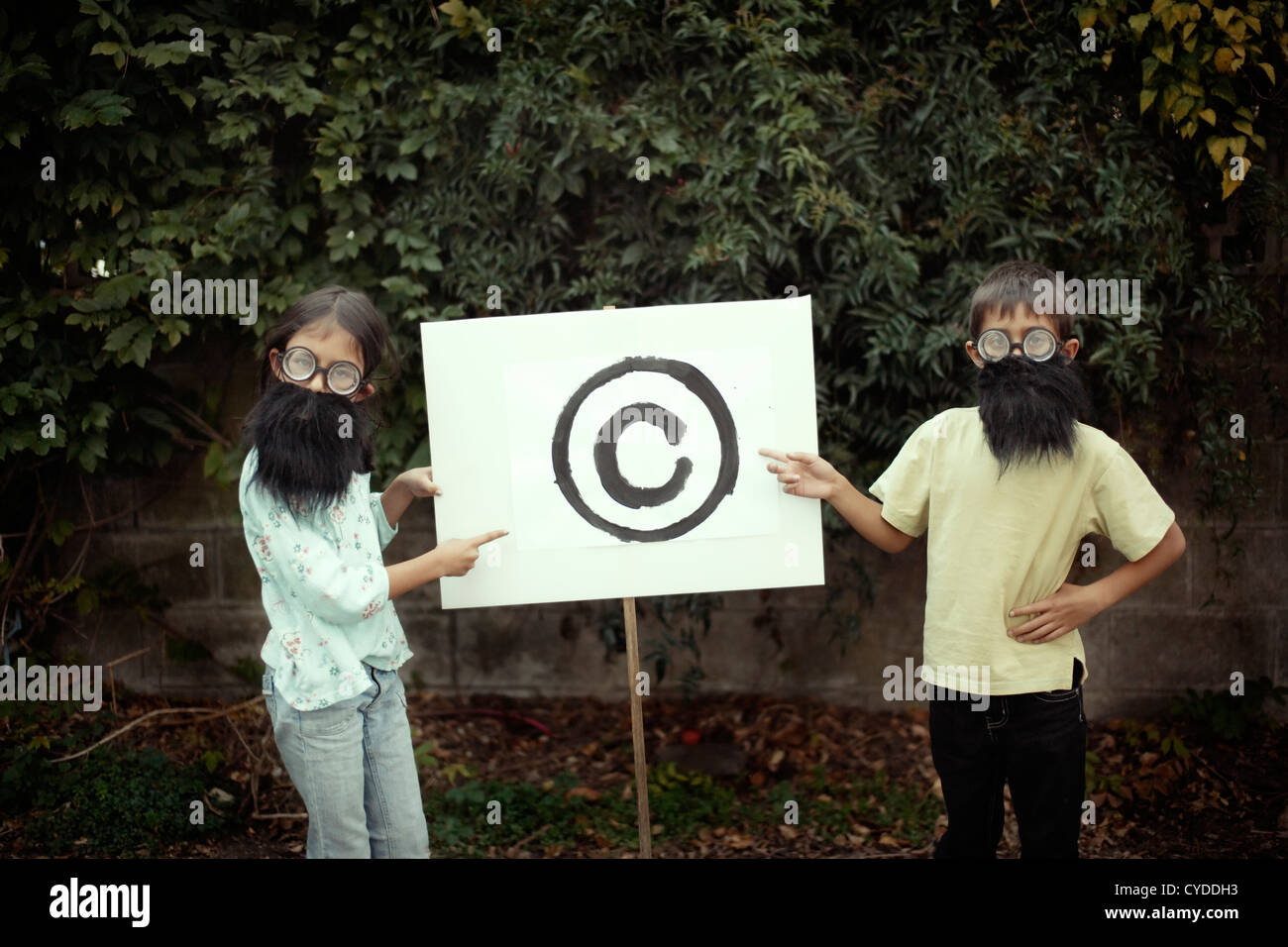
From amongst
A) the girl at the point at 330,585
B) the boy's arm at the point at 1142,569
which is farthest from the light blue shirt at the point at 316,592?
the boy's arm at the point at 1142,569

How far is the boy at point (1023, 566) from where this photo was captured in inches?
85.6

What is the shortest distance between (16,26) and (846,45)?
2.84 meters

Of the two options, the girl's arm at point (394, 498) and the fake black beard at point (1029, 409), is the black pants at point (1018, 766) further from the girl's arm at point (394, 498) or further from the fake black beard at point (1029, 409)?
the girl's arm at point (394, 498)

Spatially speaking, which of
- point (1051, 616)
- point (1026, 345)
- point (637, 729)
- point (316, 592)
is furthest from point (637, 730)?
point (1026, 345)

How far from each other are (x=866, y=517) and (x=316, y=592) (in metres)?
1.25

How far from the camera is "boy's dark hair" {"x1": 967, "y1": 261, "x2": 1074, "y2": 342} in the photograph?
7.39 feet

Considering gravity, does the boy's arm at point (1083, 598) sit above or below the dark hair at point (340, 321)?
below

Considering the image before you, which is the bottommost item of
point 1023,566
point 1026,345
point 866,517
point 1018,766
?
point 1018,766

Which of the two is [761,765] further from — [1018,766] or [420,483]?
[420,483]

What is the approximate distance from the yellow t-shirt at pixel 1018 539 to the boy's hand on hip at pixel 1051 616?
18mm

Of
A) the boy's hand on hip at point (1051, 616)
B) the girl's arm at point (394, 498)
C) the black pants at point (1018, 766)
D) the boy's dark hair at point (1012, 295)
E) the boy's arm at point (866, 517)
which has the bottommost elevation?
the black pants at point (1018, 766)

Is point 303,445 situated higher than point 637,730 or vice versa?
point 303,445

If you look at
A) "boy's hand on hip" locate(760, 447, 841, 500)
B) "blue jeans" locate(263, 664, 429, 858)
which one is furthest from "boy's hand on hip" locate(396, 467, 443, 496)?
"boy's hand on hip" locate(760, 447, 841, 500)

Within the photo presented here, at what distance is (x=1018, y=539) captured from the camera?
7.19 feet
